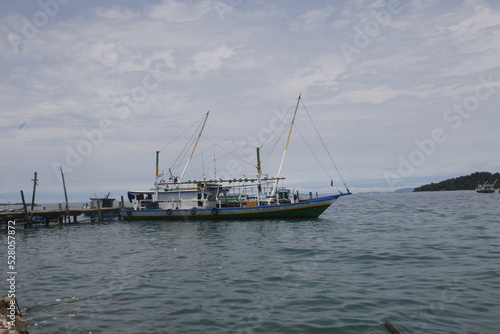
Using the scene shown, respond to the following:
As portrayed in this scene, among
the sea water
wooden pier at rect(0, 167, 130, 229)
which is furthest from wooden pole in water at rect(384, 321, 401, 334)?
wooden pier at rect(0, 167, 130, 229)

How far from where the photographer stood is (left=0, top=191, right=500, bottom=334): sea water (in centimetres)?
954

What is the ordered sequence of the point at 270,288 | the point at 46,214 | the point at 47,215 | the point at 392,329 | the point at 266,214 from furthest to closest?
1. the point at 47,215
2. the point at 46,214
3. the point at 266,214
4. the point at 270,288
5. the point at 392,329

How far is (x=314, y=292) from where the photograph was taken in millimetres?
11867

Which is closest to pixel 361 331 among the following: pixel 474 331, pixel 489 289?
pixel 474 331

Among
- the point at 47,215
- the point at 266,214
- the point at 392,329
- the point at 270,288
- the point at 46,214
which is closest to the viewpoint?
the point at 392,329

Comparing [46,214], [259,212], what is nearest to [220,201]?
[259,212]

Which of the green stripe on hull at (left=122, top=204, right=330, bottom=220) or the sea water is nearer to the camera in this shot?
the sea water

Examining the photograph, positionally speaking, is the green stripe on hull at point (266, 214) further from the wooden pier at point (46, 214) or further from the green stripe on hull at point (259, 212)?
the wooden pier at point (46, 214)

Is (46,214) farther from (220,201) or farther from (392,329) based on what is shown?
(392,329)

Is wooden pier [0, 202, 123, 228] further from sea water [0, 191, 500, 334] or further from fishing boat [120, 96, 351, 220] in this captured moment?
sea water [0, 191, 500, 334]

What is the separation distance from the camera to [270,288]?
12.6 meters

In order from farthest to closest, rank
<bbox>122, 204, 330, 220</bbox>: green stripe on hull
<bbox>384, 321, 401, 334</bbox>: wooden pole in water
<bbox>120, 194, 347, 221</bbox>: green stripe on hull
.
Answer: <bbox>122, 204, 330, 220</bbox>: green stripe on hull
<bbox>120, 194, 347, 221</bbox>: green stripe on hull
<bbox>384, 321, 401, 334</bbox>: wooden pole in water

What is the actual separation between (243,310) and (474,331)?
577 cm

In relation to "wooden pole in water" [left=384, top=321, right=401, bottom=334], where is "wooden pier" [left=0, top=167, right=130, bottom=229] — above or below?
above
